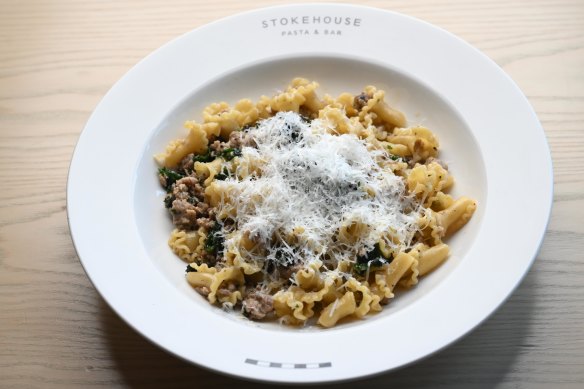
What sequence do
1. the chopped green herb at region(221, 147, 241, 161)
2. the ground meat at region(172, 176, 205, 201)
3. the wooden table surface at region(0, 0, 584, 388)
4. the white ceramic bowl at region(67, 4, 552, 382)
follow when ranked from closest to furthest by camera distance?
the white ceramic bowl at region(67, 4, 552, 382) < the wooden table surface at region(0, 0, 584, 388) < the ground meat at region(172, 176, 205, 201) < the chopped green herb at region(221, 147, 241, 161)

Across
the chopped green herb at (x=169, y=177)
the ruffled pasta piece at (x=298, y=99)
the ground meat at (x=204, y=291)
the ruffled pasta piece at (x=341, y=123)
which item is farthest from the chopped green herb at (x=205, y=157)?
the ground meat at (x=204, y=291)

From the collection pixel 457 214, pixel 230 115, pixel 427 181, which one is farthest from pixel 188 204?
pixel 457 214

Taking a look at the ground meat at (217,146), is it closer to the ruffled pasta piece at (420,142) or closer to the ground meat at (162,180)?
the ground meat at (162,180)

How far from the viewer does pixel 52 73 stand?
3.60m

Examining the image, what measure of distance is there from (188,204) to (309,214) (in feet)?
1.87

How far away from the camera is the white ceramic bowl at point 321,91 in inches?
83.2

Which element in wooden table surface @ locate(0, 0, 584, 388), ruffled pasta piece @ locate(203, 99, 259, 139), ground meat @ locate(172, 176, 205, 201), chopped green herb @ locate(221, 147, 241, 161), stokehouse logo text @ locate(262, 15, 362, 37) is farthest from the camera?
stokehouse logo text @ locate(262, 15, 362, 37)

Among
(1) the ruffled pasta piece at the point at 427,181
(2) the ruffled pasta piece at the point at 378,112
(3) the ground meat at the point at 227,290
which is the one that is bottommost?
(3) the ground meat at the point at 227,290

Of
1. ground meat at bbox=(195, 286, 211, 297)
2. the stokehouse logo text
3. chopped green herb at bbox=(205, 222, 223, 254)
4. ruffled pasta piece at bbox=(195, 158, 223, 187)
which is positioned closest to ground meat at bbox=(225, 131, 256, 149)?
ruffled pasta piece at bbox=(195, 158, 223, 187)

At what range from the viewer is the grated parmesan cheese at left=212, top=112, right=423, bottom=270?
2.51 metres

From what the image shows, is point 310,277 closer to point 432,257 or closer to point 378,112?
point 432,257

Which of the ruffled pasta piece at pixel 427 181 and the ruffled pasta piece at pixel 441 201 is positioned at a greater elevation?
the ruffled pasta piece at pixel 427 181

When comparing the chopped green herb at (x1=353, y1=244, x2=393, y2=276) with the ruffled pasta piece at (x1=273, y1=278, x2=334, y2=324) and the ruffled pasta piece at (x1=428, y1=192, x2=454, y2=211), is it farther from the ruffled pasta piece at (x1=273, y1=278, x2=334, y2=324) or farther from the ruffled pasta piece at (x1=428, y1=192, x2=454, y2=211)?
the ruffled pasta piece at (x1=428, y1=192, x2=454, y2=211)

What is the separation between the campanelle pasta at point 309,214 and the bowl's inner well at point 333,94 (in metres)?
0.05
